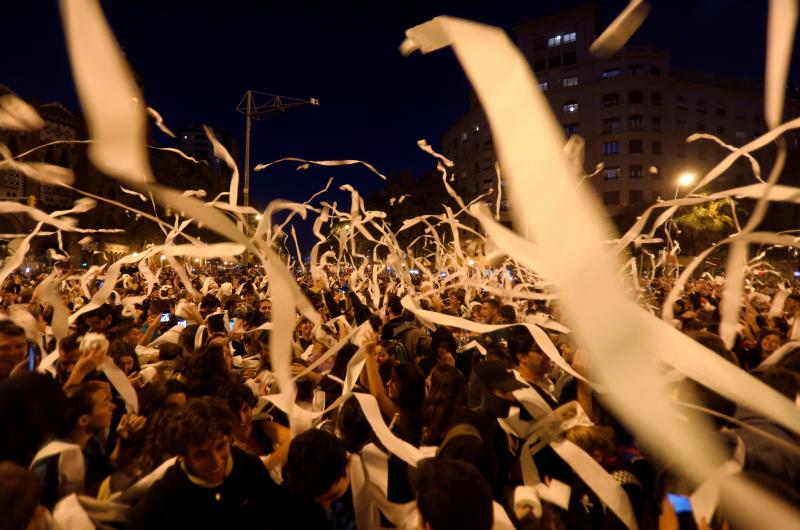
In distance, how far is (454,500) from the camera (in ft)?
5.33

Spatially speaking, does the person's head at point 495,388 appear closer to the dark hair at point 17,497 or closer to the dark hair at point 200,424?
the dark hair at point 200,424

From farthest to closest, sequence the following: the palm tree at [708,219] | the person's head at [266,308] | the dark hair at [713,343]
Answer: the palm tree at [708,219], the person's head at [266,308], the dark hair at [713,343]

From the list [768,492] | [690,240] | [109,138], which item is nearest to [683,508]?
[768,492]

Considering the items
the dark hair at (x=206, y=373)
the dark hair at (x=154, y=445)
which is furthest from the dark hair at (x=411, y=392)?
the dark hair at (x=154, y=445)

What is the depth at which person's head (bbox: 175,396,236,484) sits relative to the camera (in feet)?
Answer: 6.38

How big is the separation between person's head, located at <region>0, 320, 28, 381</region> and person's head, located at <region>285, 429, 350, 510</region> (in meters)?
2.45

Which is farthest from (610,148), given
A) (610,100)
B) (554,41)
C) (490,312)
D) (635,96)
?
(490,312)

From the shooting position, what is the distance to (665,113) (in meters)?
52.9

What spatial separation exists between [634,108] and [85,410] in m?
60.9

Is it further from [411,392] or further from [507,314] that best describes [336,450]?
[507,314]

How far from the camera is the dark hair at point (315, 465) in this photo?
1.92m

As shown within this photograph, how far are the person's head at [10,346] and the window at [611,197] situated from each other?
57.5 m

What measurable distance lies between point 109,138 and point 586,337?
148 cm

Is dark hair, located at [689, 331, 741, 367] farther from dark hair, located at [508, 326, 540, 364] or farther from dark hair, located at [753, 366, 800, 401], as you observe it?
dark hair, located at [508, 326, 540, 364]
